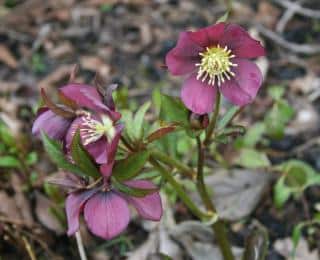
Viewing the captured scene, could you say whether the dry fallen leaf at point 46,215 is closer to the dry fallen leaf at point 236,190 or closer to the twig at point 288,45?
the dry fallen leaf at point 236,190

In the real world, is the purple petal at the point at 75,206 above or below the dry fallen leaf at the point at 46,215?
above

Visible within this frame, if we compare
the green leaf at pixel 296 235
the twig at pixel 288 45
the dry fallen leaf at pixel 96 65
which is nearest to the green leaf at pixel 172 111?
the green leaf at pixel 296 235

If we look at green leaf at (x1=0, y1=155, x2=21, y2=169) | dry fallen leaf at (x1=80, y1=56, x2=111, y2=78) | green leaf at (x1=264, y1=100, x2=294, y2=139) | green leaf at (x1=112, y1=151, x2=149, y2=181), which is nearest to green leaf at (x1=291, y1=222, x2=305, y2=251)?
green leaf at (x1=264, y1=100, x2=294, y2=139)

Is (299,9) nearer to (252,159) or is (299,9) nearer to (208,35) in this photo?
(252,159)

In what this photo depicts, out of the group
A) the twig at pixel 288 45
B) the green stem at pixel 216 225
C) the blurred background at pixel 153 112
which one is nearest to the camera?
the green stem at pixel 216 225

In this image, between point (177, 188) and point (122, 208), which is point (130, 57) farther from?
point (122, 208)

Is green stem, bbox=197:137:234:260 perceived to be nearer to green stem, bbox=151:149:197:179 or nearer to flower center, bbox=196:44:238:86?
green stem, bbox=151:149:197:179
